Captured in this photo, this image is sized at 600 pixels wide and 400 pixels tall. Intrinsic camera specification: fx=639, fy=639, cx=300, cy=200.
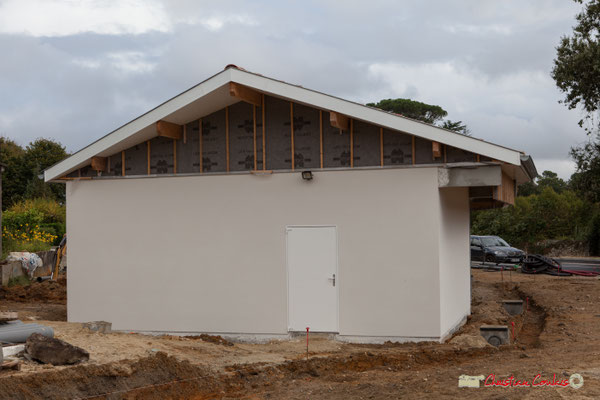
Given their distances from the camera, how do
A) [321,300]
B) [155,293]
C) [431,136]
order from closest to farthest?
1. [431,136]
2. [321,300]
3. [155,293]

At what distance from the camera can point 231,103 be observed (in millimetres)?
12695

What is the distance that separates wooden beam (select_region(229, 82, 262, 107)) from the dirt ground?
4627mm

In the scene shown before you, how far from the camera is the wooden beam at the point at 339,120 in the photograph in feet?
38.1

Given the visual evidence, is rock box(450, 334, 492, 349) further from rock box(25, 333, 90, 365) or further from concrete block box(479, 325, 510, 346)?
rock box(25, 333, 90, 365)

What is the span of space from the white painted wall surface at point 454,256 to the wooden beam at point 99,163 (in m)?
6.86

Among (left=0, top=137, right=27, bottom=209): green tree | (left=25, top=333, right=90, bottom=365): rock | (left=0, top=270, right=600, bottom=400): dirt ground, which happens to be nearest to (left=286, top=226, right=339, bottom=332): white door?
(left=0, top=270, right=600, bottom=400): dirt ground

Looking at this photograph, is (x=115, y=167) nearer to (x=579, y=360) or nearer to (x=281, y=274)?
(x=281, y=274)

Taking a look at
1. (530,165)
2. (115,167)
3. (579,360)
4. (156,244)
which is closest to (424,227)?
(530,165)

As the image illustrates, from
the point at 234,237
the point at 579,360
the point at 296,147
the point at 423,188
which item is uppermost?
the point at 296,147

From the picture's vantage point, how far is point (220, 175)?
12.7 m

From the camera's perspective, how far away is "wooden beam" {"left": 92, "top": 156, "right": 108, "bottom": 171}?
1305 cm

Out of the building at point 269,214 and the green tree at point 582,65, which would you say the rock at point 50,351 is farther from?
the green tree at point 582,65

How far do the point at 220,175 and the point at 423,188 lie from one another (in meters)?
3.99

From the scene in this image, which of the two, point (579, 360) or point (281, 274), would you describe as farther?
point (281, 274)
